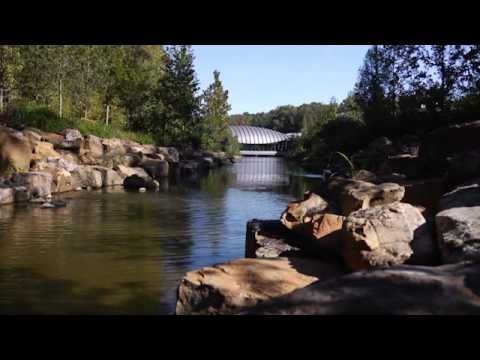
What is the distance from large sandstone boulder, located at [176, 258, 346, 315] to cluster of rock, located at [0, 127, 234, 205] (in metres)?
8.15

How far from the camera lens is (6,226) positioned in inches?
337

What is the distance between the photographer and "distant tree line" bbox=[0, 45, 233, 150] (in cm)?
2611

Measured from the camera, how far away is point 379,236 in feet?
14.3

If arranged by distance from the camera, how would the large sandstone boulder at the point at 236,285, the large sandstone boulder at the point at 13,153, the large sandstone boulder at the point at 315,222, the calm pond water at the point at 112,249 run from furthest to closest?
the large sandstone boulder at the point at 13,153 → the large sandstone boulder at the point at 315,222 → the calm pond water at the point at 112,249 → the large sandstone boulder at the point at 236,285

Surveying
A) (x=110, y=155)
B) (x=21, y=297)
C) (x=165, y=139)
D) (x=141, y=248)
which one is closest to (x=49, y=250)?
(x=141, y=248)

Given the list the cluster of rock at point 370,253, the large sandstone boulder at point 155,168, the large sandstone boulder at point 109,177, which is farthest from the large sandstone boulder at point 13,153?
the cluster of rock at point 370,253

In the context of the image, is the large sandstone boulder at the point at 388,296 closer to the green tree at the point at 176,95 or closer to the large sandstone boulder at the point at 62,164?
the large sandstone boulder at the point at 62,164

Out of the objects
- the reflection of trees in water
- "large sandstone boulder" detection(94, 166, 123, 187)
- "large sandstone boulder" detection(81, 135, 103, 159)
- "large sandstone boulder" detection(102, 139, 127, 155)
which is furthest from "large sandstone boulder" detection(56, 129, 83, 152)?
the reflection of trees in water

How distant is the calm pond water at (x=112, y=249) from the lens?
4.91 meters

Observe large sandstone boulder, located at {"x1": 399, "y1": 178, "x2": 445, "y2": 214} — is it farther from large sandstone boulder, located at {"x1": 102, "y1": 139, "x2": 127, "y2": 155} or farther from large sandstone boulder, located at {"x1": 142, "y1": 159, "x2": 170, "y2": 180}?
large sandstone boulder, located at {"x1": 102, "y1": 139, "x2": 127, "y2": 155}

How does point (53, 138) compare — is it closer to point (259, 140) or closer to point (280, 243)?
point (280, 243)

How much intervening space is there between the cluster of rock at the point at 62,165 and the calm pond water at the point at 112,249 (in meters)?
0.93

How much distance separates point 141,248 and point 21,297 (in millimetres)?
2394

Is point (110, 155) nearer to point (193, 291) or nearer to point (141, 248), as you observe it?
point (141, 248)
